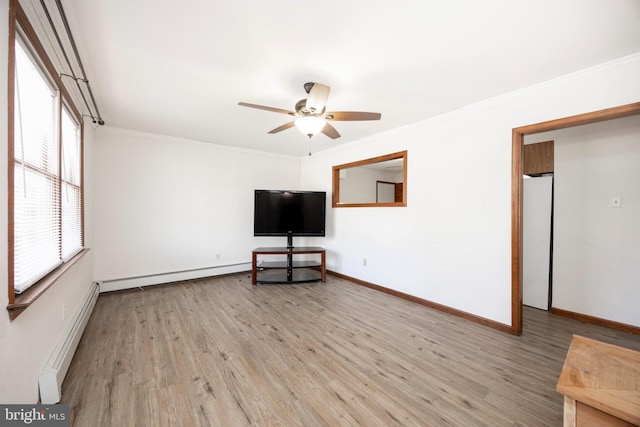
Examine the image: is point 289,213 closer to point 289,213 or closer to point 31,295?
point 289,213

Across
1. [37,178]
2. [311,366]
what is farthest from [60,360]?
[311,366]

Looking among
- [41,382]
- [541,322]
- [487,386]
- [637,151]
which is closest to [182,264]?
[41,382]

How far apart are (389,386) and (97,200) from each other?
4429 mm

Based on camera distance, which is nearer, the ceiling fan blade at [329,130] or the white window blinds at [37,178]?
the white window blinds at [37,178]

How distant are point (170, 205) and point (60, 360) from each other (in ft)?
9.18

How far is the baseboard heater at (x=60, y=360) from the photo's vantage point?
4.96ft

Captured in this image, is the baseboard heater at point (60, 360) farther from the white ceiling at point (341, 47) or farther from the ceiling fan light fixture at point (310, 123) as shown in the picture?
the ceiling fan light fixture at point (310, 123)

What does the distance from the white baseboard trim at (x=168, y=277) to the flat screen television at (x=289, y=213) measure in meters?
0.99

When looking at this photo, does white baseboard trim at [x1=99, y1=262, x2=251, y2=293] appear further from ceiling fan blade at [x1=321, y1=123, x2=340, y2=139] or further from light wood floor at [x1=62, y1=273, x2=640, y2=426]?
ceiling fan blade at [x1=321, y1=123, x2=340, y2=139]

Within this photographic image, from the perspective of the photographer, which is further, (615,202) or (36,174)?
(615,202)

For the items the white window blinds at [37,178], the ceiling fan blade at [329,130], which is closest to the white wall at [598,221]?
the ceiling fan blade at [329,130]

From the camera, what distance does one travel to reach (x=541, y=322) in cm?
285

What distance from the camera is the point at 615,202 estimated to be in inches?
107

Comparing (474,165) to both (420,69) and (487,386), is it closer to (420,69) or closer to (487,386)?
(420,69)
